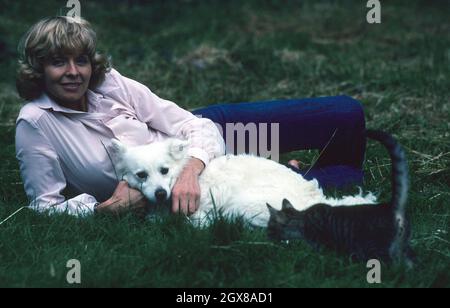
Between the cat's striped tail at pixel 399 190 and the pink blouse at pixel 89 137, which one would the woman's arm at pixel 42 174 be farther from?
the cat's striped tail at pixel 399 190

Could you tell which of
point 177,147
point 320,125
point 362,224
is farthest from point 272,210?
point 320,125

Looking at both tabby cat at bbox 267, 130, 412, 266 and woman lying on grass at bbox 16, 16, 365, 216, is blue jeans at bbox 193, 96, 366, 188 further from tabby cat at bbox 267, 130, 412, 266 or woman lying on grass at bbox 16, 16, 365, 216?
tabby cat at bbox 267, 130, 412, 266

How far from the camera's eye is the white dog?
3.16m

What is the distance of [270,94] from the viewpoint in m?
6.16

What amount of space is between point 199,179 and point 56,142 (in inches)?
32.2

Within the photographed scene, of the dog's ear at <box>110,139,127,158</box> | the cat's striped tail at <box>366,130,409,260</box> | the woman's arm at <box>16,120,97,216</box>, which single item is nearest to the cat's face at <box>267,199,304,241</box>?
the cat's striped tail at <box>366,130,409,260</box>

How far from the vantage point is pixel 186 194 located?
324 cm

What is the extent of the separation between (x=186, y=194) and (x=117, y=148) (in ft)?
1.52

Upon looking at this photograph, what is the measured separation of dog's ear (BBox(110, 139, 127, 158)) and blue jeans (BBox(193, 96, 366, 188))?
831 millimetres

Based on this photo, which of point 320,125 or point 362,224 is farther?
point 320,125

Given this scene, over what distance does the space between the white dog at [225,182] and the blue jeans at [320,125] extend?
482 millimetres

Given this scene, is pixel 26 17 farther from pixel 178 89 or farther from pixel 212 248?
pixel 212 248

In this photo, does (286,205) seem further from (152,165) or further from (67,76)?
Result: (67,76)
